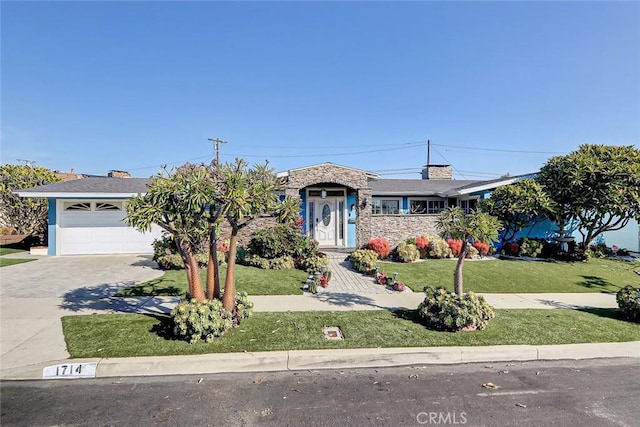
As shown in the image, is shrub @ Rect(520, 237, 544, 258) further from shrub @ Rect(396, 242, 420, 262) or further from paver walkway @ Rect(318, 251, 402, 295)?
paver walkway @ Rect(318, 251, 402, 295)

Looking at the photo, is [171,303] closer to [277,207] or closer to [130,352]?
[130,352]

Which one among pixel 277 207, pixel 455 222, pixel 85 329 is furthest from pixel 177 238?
pixel 455 222

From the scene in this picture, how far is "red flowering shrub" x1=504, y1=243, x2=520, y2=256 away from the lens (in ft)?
47.9

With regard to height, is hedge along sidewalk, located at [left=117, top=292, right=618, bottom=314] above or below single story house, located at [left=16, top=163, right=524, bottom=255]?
below

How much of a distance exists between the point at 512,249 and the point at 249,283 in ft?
39.4

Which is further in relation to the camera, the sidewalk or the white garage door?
the white garage door

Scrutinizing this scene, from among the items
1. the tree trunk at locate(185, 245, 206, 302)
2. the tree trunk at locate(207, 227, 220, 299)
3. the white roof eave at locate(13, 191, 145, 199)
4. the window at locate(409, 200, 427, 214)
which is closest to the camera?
the tree trunk at locate(185, 245, 206, 302)

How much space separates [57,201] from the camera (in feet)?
48.4

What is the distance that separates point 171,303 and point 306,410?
4.92 m

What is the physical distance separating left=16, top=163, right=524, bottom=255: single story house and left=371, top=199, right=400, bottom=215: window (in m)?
2.41

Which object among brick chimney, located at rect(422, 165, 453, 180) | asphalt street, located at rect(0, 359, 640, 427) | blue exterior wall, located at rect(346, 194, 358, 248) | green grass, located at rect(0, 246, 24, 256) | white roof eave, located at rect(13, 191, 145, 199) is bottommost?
asphalt street, located at rect(0, 359, 640, 427)

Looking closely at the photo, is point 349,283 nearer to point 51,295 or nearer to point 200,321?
point 200,321

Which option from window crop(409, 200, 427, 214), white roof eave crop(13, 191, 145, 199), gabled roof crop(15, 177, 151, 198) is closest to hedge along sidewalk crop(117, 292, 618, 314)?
gabled roof crop(15, 177, 151, 198)

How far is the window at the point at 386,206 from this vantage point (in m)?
18.0
